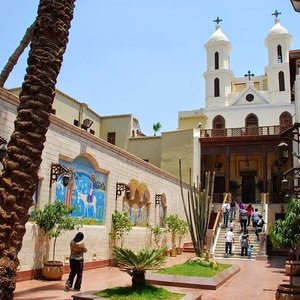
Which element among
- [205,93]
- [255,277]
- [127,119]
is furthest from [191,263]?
[205,93]

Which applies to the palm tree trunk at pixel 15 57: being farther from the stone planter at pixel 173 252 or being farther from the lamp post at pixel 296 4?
the stone planter at pixel 173 252

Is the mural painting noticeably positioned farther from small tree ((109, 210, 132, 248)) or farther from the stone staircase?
the stone staircase

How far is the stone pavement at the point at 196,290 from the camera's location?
9.95 metres

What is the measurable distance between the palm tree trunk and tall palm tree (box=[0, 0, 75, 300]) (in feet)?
20.0

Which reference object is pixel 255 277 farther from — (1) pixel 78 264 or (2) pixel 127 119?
(2) pixel 127 119

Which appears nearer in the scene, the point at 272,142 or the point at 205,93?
the point at 272,142

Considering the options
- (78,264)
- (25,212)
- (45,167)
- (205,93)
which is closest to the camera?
(25,212)

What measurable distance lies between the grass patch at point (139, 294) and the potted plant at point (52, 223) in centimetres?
419

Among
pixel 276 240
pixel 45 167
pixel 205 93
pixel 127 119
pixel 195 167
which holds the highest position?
pixel 205 93

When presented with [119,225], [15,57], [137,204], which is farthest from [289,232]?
[15,57]

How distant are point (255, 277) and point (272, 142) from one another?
18.3 metres

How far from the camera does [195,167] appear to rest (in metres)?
32.2

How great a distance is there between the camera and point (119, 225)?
1767 centimetres

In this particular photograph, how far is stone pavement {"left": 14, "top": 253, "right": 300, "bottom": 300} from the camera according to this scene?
392 inches
